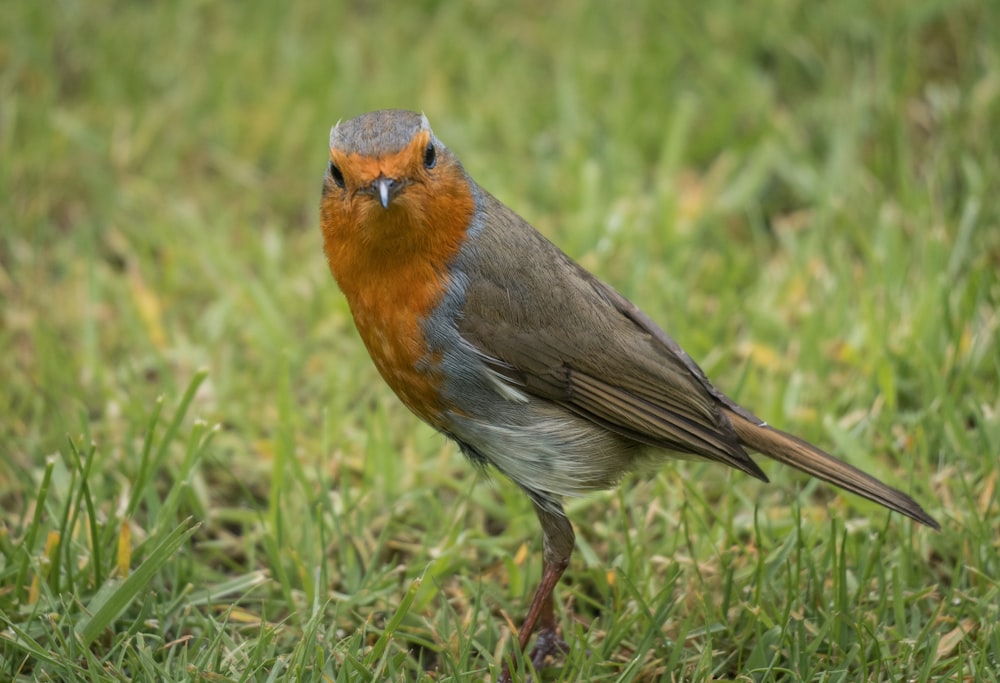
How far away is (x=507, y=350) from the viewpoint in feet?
10.5

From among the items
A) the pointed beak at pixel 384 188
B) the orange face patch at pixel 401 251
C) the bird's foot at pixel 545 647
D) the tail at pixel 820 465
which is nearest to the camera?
the pointed beak at pixel 384 188

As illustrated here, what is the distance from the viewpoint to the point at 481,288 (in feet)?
10.5

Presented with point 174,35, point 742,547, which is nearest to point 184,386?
point 742,547

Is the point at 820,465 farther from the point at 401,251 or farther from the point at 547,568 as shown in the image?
the point at 401,251

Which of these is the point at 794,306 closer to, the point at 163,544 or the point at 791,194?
the point at 791,194

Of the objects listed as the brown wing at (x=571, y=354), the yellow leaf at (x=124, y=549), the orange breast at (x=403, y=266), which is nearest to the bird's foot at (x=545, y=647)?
the brown wing at (x=571, y=354)

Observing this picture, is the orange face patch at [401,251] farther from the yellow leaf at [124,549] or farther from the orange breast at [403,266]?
the yellow leaf at [124,549]

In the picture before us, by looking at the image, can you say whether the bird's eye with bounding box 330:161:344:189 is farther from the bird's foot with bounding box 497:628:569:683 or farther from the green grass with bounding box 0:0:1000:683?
the bird's foot with bounding box 497:628:569:683

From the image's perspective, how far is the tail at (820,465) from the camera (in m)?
3.12

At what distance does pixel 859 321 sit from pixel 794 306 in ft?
0.91

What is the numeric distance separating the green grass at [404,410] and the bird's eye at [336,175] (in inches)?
34.6

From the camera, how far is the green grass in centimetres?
328

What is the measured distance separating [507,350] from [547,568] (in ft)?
2.16

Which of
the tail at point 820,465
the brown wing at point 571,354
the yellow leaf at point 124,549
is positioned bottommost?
the yellow leaf at point 124,549
